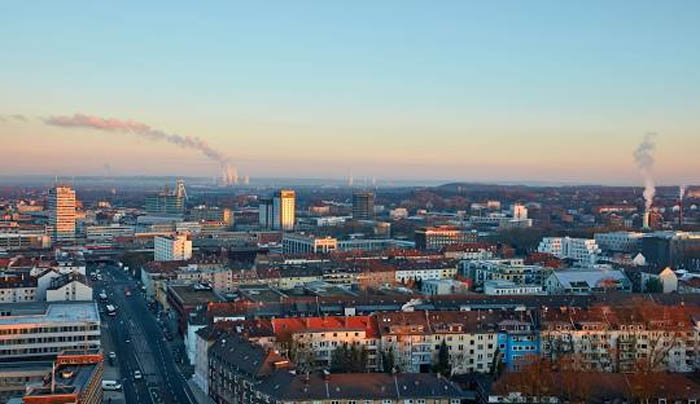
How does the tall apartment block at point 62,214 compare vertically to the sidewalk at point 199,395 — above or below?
above

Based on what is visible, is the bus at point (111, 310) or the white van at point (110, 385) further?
the bus at point (111, 310)

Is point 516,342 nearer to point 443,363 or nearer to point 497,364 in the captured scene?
point 497,364

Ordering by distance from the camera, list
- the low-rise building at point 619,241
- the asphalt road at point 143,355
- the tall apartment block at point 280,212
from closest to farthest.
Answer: the asphalt road at point 143,355 < the low-rise building at point 619,241 < the tall apartment block at point 280,212

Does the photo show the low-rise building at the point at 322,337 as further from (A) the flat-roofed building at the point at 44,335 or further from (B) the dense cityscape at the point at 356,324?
(A) the flat-roofed building at the point at 44,335

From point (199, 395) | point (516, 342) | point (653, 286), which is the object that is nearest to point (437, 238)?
point (653, 286)

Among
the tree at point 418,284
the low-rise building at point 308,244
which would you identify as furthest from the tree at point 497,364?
the low-rise building at point 308,244

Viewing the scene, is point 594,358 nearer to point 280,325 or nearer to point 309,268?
point 280,325

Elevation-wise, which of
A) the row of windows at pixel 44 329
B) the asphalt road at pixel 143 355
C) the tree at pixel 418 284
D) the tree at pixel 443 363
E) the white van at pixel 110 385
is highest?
the row of windows at pixel 44 329

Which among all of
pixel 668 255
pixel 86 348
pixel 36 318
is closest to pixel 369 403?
pixel 86 348
